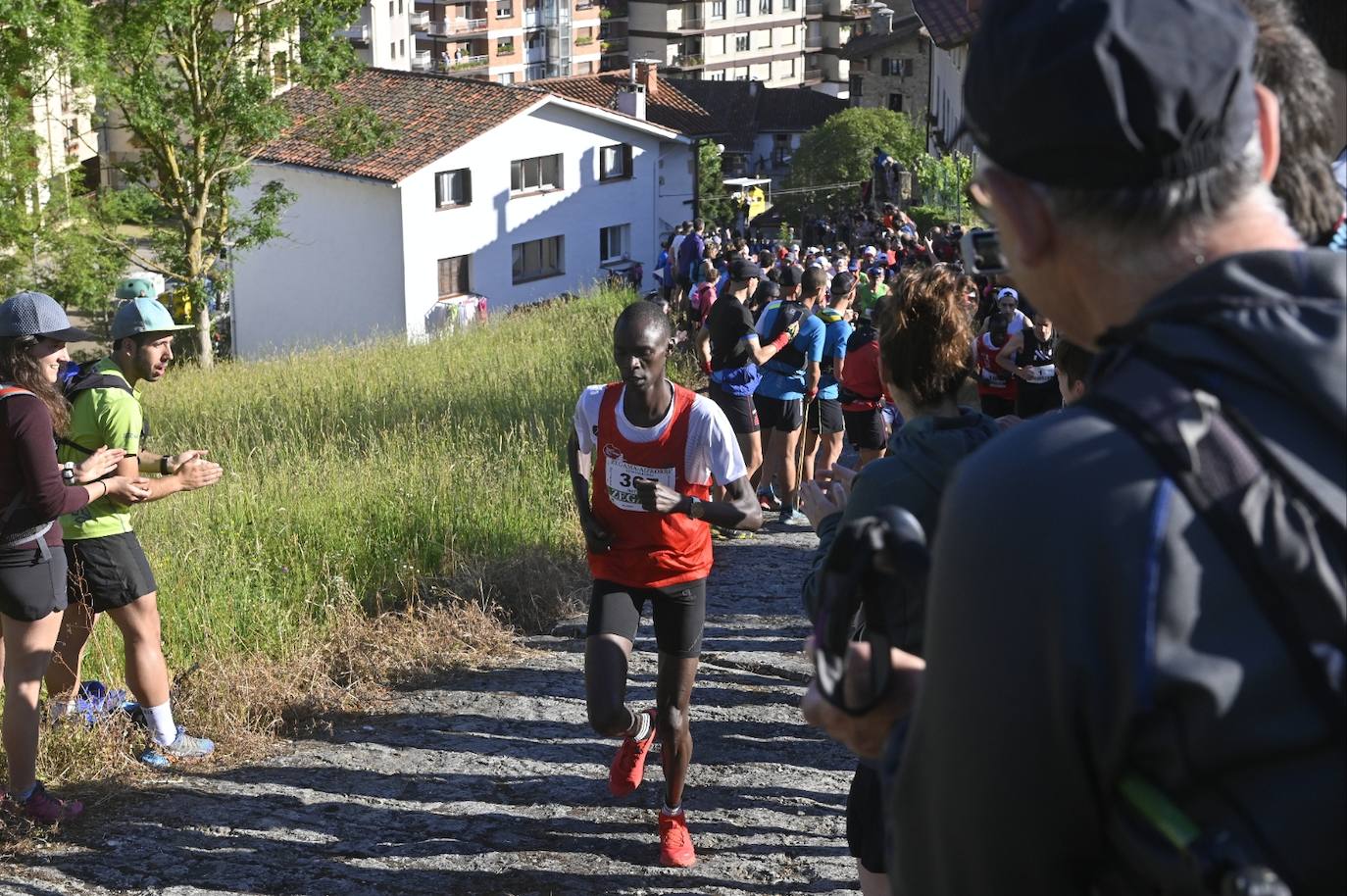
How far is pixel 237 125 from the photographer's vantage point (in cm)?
3488

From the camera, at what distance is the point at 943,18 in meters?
36.0

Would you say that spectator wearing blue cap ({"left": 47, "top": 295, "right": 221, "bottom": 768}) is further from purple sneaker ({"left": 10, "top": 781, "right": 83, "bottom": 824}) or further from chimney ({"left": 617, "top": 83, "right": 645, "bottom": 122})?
chimney ({"left": 617, "top": 83, "right": 645, "bottom": 122})

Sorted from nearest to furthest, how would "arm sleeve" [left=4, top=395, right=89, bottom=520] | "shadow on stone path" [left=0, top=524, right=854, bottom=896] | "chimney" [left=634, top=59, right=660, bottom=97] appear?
"arm sleeve" [left=4, top=395, right=89, bottom=520] < "shadow on stone path" [left=0, top=524, right=854, bottom=896] < "chimney" [left=634, top=59, right=660, bottom=97]

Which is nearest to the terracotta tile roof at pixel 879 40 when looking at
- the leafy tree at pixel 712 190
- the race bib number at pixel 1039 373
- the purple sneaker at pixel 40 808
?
the leafy tree at pixel 712 190

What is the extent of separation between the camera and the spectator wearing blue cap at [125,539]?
5.69 m

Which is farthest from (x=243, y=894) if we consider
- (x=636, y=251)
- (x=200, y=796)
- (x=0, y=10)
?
(x=636, y=251)

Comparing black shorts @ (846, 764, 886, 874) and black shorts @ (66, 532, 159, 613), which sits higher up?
black shorts @ (66, 532, 159, 613)

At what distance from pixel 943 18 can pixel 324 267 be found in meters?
21.4

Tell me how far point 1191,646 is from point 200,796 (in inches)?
200

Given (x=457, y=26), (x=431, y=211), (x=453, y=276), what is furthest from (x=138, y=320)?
(x=457, y=26)

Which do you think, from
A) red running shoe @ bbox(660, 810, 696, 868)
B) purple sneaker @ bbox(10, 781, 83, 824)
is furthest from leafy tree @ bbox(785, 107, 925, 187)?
purple sneaker @ bbox(10, 781, 83, 824)

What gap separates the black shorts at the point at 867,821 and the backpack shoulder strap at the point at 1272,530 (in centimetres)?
255

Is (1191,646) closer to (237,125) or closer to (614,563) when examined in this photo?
(614,563)

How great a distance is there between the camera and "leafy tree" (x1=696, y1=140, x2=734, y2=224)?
71.2 metres
